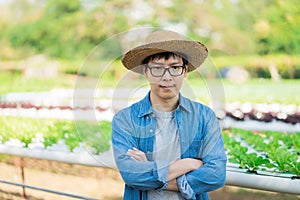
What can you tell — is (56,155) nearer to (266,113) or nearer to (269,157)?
(269,157)

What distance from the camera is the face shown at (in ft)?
3.80

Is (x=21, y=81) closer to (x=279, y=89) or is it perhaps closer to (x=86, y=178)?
(x=279, y=89)

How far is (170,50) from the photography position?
45.9 inches

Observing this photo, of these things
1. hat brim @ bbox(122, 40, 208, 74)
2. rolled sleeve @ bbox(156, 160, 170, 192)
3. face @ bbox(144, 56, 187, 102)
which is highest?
hat brim @ bbox(122, 40, 208, 74)

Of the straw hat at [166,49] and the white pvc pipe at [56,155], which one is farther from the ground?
the straw hat at [166,49]

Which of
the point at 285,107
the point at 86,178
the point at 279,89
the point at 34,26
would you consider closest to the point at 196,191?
the point at 86,178

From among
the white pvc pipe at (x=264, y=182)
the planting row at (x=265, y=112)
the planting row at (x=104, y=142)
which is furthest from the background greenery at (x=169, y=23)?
the white pvc pipe at (x=264, y=182)

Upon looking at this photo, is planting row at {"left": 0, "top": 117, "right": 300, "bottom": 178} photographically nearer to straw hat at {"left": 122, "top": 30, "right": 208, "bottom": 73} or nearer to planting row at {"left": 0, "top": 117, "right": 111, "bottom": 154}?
planting row at {"left": 0, "top": 117, "right": 111, "bottom": 154}

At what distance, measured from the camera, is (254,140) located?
10.4ft

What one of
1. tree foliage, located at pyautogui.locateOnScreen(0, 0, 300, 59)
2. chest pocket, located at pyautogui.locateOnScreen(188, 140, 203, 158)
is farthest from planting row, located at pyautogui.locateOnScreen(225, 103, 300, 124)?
tree foliage, located at pyautogui.locateOnScreen(0, 0, 300, 59)

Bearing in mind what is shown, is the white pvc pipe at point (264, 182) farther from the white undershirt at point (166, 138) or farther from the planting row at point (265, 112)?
the planting row at point (265, 112)

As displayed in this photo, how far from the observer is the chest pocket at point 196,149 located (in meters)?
1.25

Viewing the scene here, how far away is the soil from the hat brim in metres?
1.27

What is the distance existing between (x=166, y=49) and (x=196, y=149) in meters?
0.29
